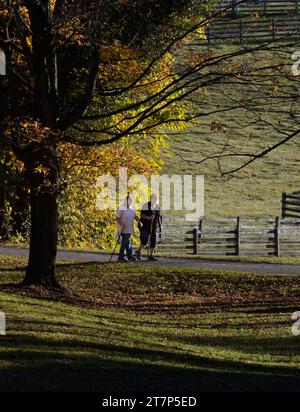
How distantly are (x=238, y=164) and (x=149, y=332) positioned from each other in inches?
1626

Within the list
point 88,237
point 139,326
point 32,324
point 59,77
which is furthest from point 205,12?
point 88,237

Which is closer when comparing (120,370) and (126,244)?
(120,370)

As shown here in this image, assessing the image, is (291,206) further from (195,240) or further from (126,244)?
(126,244)

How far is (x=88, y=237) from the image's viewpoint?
3616cm

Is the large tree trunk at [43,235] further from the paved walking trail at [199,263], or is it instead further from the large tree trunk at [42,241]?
the paved walking trail at [199,263]

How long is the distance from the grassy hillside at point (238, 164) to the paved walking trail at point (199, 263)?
19.2 m

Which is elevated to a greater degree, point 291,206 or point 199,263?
point 291,206

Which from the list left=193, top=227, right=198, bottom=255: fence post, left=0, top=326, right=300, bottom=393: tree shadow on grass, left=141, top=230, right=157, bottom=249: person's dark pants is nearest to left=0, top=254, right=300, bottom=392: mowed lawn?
left=0, top=326, right=300, bottom=393: tree shadow on grass

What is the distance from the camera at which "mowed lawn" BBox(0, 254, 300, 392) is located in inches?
486

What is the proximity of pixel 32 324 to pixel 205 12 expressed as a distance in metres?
11.0

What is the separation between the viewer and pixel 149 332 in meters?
18.2

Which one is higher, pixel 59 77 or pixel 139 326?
pixel 59 77

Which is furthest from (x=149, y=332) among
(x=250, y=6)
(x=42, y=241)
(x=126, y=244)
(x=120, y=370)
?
(x=250, y=6)
